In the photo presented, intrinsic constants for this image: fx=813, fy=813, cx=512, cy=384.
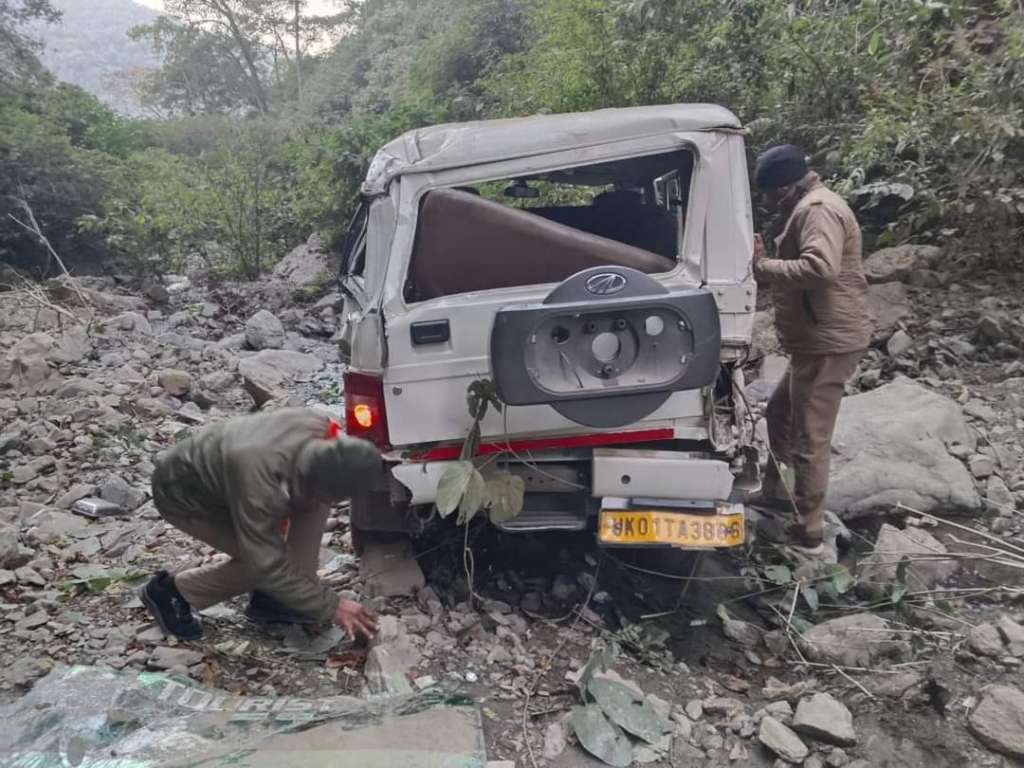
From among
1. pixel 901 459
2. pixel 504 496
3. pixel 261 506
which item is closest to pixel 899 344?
pixel 901 459

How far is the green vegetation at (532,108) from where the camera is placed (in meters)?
6.14

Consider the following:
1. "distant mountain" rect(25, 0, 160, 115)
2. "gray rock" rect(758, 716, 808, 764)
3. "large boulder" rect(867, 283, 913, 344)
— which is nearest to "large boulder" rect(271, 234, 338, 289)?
"large boulder" rect(867, 283, 913, 344)

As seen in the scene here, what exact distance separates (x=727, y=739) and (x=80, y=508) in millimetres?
3577

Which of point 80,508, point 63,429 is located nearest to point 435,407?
point 80,508

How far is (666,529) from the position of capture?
9.99 ft

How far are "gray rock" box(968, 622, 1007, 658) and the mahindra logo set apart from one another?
1.71 metres

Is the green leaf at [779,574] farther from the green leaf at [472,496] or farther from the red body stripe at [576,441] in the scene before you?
the green leaf at [472,496]

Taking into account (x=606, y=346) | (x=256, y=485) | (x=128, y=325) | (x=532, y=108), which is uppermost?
(x=532, y=108)

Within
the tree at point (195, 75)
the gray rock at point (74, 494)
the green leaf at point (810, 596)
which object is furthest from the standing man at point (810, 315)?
the tree at point (195, 75)

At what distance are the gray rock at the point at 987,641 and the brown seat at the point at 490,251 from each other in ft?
5.57

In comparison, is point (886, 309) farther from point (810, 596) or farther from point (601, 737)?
point (601, 737)

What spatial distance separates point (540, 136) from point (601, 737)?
6.98 ft

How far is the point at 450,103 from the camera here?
13.7 metres

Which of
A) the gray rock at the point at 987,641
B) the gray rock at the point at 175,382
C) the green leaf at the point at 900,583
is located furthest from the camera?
the gray rock at the point at 175,382
